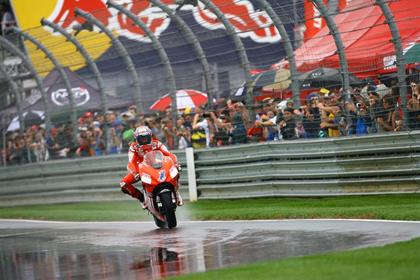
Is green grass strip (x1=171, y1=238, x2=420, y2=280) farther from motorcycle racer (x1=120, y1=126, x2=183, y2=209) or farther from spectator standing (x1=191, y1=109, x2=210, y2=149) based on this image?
spectator standing (x1=191, y1=109, x2=210, y2=149)

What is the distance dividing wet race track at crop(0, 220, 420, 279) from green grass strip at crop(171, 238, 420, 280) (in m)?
0.67

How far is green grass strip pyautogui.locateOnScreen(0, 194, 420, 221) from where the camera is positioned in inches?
559

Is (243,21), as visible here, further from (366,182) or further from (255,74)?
(366,182)

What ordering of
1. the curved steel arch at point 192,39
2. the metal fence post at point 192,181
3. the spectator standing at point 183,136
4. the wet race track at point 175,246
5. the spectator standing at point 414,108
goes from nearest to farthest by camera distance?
1. the wet race track at point 175,246
2. the spectator standing at point 414,108
3. the curved steel arch at point 192,39
4. the metal fence post at point 192,181
5. the spectator standing at point 183,136

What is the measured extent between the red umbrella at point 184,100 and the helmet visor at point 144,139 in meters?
4.18

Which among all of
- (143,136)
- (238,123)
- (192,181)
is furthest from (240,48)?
(143,136)

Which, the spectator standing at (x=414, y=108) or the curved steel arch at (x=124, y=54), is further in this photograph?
the curved steel arch at (x=124, y=54)

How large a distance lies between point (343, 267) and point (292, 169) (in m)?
9.08

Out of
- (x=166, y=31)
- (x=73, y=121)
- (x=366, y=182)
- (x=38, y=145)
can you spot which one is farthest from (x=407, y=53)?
(x=38, y=145)

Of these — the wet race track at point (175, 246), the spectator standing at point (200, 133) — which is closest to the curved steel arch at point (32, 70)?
the spectator standing at point (200, 133)

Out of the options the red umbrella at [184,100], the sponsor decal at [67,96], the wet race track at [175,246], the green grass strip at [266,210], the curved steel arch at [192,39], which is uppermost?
the curved steel arch at [192,39]

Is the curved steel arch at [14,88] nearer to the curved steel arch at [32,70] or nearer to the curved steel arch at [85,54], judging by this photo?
the curved steel arch at [32,70]

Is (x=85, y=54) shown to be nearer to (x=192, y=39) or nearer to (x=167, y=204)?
(x=192, y=39)

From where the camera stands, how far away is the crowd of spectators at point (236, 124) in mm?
16141
